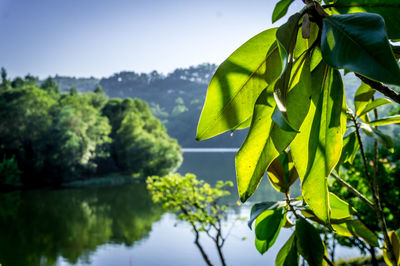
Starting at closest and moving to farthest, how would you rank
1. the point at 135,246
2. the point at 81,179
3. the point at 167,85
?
the point at 135,246, the point at 81,179, the point at 167,85

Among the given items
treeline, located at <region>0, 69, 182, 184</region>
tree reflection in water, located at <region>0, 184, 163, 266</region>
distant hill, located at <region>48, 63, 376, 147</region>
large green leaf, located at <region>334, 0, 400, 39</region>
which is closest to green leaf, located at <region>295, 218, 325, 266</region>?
large green leaf, located at <region>334, 0, 400, 39</region>

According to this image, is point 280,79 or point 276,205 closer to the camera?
point 280,79

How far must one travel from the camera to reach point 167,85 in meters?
70.9

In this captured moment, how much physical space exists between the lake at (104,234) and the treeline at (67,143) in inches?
103

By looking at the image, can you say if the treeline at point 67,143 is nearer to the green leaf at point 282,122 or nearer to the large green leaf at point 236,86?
the large green leaf at point 236,86

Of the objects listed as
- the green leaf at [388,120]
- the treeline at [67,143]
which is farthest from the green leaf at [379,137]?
the treeline at [67,143]

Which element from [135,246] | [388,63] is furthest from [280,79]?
[135,246]

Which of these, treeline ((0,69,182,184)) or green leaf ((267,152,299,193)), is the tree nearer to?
green leaf ((267,152,299,193))

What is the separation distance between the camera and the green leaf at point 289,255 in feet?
2.13

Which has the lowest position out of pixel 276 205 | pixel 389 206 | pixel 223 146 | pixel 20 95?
pixel 223 146

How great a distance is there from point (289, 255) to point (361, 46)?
0.48 m

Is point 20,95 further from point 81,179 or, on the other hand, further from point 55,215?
point 55,215

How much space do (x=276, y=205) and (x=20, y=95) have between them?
79.2 feet

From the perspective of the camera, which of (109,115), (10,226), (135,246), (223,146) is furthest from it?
(223,146)
